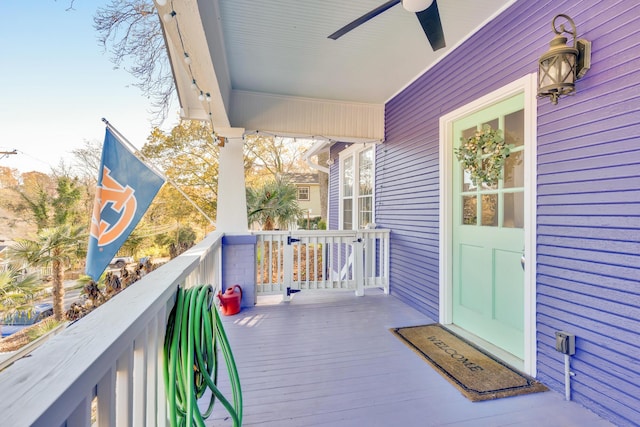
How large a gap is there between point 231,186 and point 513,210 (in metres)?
3.20

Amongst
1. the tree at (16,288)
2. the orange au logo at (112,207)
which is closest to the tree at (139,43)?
the orange au logo at (112,207)

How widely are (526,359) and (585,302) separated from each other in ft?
2.16

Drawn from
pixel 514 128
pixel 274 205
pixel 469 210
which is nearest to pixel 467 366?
pixel 469 210

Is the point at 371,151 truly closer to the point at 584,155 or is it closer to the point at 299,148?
the point at 584,155

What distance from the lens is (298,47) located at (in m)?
3.08

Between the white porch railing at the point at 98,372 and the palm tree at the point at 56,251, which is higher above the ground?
the white porch railing at the point at 98,372

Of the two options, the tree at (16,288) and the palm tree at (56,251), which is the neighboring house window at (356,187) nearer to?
the palm tree at (56,251)

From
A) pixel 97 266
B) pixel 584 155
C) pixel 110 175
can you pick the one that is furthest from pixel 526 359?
pixel 110 175

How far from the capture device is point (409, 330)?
3.05 metres

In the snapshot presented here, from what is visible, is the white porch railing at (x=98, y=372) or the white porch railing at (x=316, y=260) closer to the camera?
the white porch railing at (x=98, y=372)

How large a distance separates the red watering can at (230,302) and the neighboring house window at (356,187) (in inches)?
107

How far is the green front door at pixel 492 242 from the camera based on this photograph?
2.45 metres

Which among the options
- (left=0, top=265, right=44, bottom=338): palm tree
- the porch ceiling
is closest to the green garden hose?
the porch ceiling

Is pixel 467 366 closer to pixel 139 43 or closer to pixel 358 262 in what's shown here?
pixel 358 262
